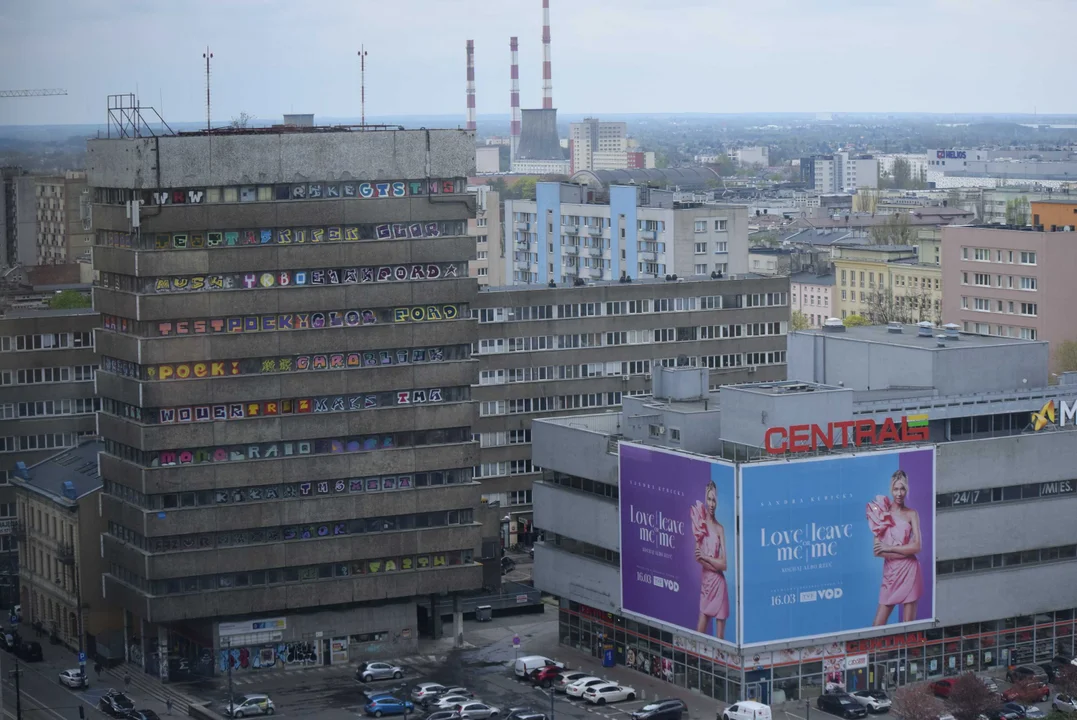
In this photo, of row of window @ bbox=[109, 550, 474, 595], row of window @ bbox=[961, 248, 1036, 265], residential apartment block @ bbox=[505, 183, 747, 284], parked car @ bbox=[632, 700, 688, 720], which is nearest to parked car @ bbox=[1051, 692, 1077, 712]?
parked car @ bbox=[632, 700, 688, 720]

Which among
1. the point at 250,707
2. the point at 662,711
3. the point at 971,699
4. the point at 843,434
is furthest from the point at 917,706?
the point at 250,707

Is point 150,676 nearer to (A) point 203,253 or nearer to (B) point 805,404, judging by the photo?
(A) point 203,253

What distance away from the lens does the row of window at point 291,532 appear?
10875 centimetres

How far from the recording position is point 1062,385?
11250 cm

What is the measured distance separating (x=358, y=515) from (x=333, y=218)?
55.0 feet

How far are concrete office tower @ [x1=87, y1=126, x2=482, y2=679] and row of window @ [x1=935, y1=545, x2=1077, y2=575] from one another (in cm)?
2741

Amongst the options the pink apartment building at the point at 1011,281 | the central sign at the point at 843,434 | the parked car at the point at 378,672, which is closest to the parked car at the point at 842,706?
the central sign at the point at 843,434

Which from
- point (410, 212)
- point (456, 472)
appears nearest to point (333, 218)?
point (410, 212)

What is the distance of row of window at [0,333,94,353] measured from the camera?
128 meters

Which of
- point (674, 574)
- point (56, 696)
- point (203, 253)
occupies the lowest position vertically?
point (56, 696)

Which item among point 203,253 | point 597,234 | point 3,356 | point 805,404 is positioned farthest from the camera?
point 597,234

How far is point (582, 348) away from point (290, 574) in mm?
40380

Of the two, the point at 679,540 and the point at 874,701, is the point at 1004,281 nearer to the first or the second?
the point at 679,540

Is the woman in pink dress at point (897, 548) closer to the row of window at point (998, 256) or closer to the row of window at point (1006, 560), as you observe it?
the row of window at point (1006, 560)
